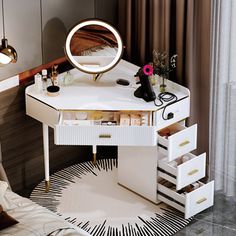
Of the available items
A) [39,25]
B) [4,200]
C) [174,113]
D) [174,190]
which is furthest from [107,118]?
[4,200]

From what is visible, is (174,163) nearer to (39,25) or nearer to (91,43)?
(91,43)

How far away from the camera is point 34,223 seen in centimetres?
416

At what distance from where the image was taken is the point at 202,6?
4.76m

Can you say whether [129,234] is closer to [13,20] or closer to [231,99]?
[231,99]

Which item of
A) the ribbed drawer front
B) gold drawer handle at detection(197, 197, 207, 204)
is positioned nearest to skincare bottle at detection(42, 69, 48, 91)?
the ribbed drawer front

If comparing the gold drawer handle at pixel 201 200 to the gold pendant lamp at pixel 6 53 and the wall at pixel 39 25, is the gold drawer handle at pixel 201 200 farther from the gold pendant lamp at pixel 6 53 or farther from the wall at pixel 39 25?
the gold pendant lamp at pixel 6 53

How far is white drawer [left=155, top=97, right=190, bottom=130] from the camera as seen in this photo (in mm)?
4668

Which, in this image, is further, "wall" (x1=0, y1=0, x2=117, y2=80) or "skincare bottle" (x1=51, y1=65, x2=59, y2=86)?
"skincare bottle" (x1=51, y1=65, x2=59, y2=86)

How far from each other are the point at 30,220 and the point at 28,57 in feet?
3.83

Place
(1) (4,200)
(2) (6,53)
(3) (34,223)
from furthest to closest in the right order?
1. (2) (6,53)
2. (1) (4,200)
3. (3) (34,223)

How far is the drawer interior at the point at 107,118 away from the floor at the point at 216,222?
70 cm

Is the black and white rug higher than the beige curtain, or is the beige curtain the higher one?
the beige curtain

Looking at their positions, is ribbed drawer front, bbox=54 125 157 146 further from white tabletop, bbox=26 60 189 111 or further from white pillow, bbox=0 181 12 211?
white pillow, bbox=0 181 12 211

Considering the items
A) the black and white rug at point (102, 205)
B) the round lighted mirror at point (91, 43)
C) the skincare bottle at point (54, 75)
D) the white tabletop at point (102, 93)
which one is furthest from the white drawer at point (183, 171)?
the skincare bottle at point (54, 75)
